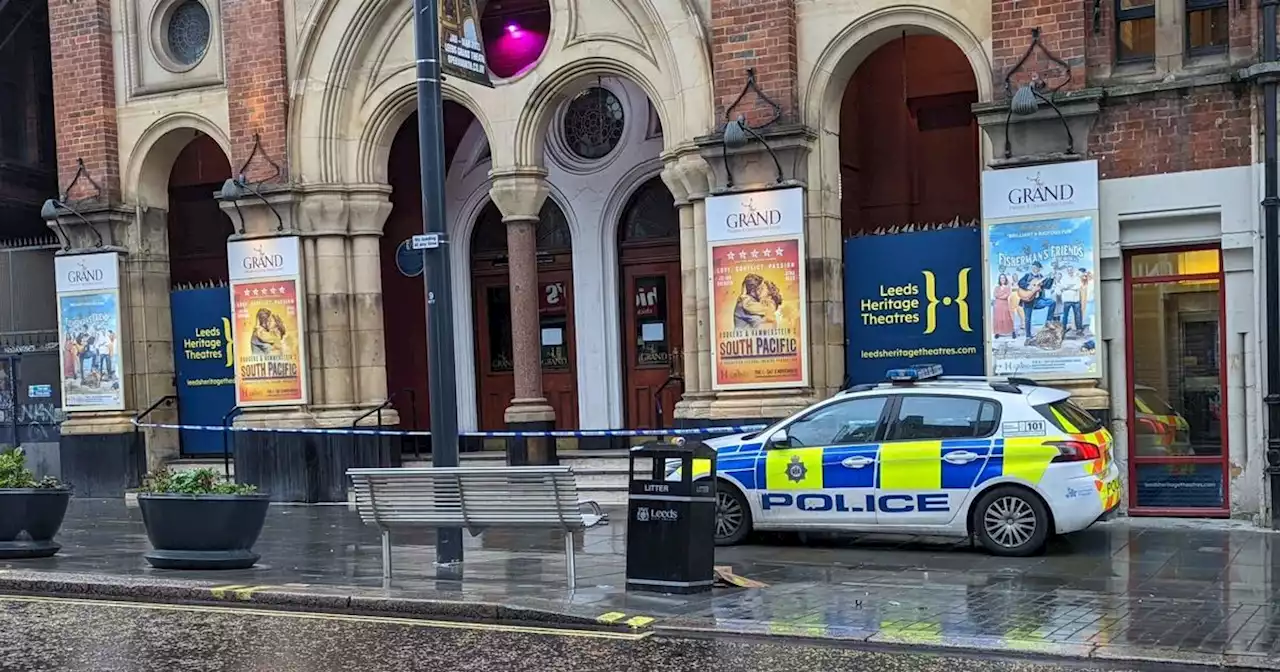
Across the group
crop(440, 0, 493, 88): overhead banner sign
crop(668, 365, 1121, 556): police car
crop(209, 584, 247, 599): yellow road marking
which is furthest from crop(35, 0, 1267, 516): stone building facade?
crop(209, 584, 247, 599): yellow road marking

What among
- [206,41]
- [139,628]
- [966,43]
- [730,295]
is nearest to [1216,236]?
[966,43]

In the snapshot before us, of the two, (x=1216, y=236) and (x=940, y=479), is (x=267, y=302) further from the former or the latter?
(x=1216, y=236)

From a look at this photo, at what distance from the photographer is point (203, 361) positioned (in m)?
18.6

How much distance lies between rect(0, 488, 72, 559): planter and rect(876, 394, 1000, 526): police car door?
787 centimetres

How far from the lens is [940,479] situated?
11086 millimetres

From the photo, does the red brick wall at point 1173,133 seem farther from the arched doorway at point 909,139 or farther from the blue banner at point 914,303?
the arched doorway at point 909,139

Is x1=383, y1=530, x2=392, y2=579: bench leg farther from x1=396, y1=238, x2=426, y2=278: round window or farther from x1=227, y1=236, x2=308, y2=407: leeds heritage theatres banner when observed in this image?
x1=227, y1=236, x2=308, y2=407: leeds heritage theatres banner

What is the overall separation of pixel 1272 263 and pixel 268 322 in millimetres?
12095

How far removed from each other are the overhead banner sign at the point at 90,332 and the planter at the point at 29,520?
6117 millimetres

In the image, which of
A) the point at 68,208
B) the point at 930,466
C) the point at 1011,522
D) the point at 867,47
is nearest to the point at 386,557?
the point at 930,466

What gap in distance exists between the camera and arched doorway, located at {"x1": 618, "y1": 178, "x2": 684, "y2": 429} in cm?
1817

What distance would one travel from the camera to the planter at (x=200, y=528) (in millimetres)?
10961

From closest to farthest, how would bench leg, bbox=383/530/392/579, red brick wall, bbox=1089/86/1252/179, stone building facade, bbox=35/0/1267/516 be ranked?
bench leg, bbox=383/530/392/579, red brick wall, bbox=1089/86/1252/179, stone building facade, bbox=35/0/1267/516

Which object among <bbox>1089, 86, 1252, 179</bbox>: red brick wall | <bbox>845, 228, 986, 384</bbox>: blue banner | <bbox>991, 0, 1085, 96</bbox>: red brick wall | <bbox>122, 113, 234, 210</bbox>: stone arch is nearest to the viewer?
<bbox>1089, 86, 1252, 179</bbox>: red brick wall
